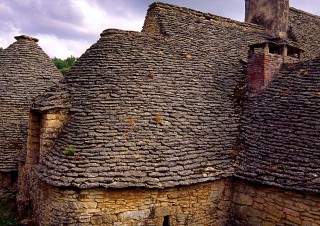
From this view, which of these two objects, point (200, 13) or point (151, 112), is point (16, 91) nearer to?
point (151, 112)

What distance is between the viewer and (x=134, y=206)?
676 centimetres

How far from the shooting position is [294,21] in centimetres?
1391

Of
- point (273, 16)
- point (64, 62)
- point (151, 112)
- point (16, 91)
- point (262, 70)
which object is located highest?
point (64, 62)

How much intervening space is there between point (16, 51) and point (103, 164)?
24.8 feet

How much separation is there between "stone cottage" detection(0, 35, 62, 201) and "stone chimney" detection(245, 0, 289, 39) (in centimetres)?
816

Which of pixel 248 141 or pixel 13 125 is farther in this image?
pixel 13 125

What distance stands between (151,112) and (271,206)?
3.32 m

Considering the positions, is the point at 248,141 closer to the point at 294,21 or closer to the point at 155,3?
the point at 155,3

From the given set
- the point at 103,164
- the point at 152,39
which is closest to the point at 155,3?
the point at 152,39

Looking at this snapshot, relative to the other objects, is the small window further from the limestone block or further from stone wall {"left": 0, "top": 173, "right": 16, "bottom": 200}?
stone wall {"left": 0, "top": 173, "right": 16, "bottom": 200}

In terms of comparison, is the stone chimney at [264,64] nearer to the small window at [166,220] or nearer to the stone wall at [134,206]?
the stone wall at [134,206]

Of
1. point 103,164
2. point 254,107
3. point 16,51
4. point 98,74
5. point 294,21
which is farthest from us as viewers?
point 294,21

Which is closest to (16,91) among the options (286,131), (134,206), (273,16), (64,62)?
(134,206)

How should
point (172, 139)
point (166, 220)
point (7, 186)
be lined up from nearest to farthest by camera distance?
point (166, 220)
point (172, 139)
point (7, 186)
